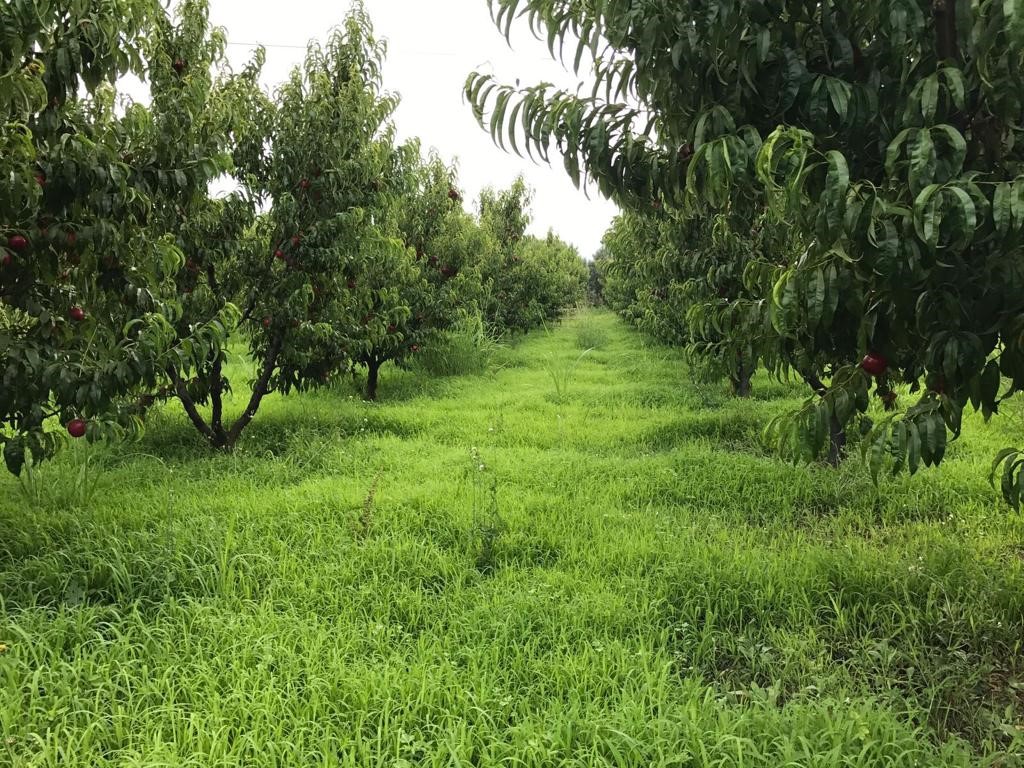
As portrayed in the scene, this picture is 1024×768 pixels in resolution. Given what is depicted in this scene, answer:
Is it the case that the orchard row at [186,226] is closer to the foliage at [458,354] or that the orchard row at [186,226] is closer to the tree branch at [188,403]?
the tree branch at [188,403]

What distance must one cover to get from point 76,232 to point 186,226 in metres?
2.25

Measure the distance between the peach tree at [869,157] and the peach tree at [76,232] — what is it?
5.68ft

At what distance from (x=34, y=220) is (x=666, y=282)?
7.06 metres

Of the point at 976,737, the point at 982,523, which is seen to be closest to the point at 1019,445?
the point at 982,523

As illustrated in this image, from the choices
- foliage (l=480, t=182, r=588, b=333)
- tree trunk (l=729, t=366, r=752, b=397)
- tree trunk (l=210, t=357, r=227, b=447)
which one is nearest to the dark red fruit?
tree trunk (l=210, t=357, r=227, b=447)

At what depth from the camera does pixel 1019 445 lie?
525 centimetres

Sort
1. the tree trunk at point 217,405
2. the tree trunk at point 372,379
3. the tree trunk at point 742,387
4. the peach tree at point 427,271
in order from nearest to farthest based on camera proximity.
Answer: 1. the tree trunk at point 217,405
2. the tree trunk at point 742,387
3. the peach tree at point 427,271
4. the tree trunk at point 372,379

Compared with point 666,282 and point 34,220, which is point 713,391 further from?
point 34,220

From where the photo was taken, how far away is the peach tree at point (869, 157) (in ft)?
5.51

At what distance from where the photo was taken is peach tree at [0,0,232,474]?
2.59 metres

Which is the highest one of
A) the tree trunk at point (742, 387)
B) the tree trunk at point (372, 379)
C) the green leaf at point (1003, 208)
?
the green leaf at point (1003, 208)

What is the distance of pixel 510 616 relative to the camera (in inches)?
110

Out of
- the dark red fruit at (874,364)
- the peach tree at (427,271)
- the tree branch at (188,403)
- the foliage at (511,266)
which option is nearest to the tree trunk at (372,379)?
the peach tree at (427,271)

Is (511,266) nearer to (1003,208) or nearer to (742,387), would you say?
(742,387)
